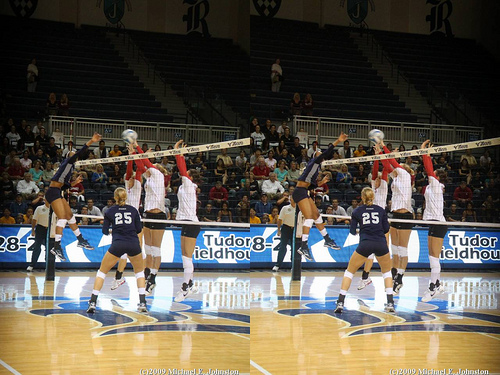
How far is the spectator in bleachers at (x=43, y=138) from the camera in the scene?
5.83 metres

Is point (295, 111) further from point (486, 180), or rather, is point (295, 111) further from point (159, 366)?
point (159, 366)

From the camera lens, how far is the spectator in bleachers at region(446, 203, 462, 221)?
7062 mm

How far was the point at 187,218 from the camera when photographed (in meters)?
6.83

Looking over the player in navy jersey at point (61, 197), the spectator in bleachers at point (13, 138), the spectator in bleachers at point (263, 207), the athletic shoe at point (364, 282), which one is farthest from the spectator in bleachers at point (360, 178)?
the spectator in bleachers at point (13, 138)

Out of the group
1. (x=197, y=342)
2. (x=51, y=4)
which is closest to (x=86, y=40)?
(x=51, y=4)

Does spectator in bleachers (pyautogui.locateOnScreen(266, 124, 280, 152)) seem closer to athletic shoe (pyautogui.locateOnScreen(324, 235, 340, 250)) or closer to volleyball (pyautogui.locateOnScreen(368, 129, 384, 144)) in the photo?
volleyball (pyautogui.locateOnScreen(368, 129, 384, 144))

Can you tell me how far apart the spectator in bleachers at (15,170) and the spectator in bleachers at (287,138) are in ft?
8.44

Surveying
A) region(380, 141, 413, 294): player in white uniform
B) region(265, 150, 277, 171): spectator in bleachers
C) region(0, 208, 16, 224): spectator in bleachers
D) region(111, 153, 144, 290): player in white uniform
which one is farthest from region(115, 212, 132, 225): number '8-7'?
region(380, 141, 413, 294): player in white uniform

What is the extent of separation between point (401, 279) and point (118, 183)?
3058 mm

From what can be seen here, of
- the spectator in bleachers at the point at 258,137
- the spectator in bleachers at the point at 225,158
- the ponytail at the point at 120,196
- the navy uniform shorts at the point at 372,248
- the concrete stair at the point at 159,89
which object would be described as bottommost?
the navy uniform shorts at the point at 372,248

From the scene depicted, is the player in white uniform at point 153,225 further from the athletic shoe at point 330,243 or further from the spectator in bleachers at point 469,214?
the spectator in bleachers at point 469,214

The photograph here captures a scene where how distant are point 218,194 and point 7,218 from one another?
1941 mm

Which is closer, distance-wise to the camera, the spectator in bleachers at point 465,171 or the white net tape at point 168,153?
the white net tape at point 168,153

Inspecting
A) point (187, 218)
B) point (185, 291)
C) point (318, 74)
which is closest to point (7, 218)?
point (187, 218)
